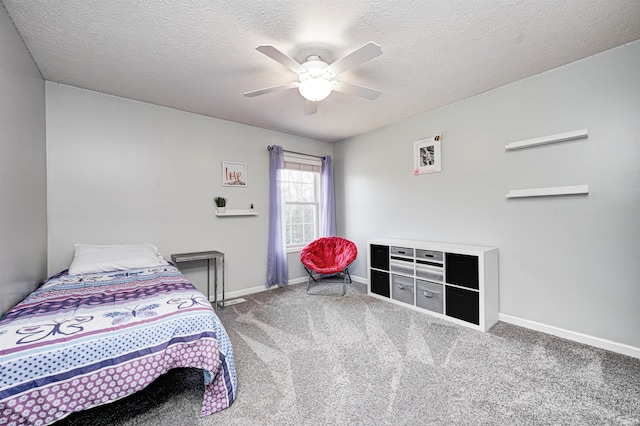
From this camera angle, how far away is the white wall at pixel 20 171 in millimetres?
1717

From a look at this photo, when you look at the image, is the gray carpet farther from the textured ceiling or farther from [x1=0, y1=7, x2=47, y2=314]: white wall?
the textured ceiling

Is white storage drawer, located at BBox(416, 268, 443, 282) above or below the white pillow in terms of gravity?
below

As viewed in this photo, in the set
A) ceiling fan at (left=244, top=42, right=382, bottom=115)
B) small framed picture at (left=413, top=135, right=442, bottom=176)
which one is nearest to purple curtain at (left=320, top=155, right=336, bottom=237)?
small framed picture at (left=413, top=135, right=442, bottom=176)

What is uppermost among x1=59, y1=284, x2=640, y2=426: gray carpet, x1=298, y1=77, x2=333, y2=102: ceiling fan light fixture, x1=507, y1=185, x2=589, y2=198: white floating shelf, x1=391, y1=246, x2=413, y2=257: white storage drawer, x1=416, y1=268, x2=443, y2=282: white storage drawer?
x1=298, y1=77, x2=333, y2=102: ceiling fan light fixture

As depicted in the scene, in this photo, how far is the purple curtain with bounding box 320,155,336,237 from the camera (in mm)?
4738

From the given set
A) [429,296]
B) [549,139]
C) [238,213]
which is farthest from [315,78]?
[429,296]

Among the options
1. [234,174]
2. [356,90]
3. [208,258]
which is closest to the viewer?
[356,90]

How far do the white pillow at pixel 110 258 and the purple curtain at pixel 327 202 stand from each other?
2558 millimetres

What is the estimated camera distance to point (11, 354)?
119 cm

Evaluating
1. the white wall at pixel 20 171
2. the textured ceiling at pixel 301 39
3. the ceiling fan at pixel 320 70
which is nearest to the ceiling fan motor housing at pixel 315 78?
the ceiling fan at pixel 320 70

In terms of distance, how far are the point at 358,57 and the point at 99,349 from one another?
223 cm

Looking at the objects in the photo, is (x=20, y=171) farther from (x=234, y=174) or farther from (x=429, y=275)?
(x=429, y=275)

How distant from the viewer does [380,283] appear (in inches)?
144

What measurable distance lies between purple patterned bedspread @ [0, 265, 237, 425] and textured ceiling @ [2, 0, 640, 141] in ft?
6.10
